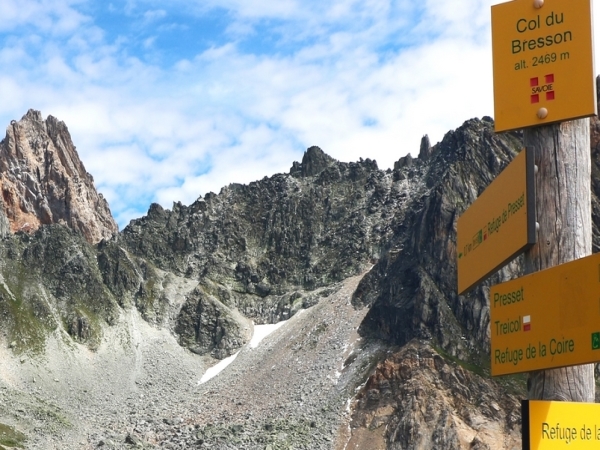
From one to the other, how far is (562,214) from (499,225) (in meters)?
0.86

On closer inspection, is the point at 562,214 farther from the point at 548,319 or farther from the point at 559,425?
the point at 559,425

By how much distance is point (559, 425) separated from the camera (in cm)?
774

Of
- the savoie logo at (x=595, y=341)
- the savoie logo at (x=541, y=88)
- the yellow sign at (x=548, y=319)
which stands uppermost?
the savoie logo at (x=541, y=88)

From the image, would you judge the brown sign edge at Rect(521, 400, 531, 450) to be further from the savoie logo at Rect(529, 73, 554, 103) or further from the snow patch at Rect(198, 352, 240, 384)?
the snow patch at Rect(198, 352, 240, 384)

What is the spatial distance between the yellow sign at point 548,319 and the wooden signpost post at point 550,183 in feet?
0.04

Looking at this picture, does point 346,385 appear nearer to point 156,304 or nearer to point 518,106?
point 156,304

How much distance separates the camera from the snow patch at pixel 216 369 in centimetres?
15489

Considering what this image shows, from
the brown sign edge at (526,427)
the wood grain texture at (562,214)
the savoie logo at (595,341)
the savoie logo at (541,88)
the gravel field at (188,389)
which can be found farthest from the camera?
the gravel field at (188,389)

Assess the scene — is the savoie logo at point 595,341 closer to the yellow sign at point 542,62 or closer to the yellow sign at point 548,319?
the yellow sign at point 548,319

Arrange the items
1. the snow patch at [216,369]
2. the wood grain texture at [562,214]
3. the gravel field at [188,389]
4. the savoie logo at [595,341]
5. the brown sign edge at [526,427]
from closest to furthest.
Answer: the savoie logo at [595,341], the brown sign edge at [526,427], the wood grain texture at [562,214], the gravel field at [188,389], the snow patch at [216,369]

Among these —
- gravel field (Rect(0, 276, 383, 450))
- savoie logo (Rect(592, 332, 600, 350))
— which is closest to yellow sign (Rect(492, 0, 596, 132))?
savoie logo (Rect(592, 332, 600, 350))

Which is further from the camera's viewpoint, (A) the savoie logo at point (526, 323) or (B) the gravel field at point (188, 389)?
(B) the gravel field at point (188, 389)

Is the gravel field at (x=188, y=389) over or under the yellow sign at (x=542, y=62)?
over

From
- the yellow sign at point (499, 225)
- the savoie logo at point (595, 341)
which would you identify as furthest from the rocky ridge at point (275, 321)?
the savoie logo at point (595, 341)
